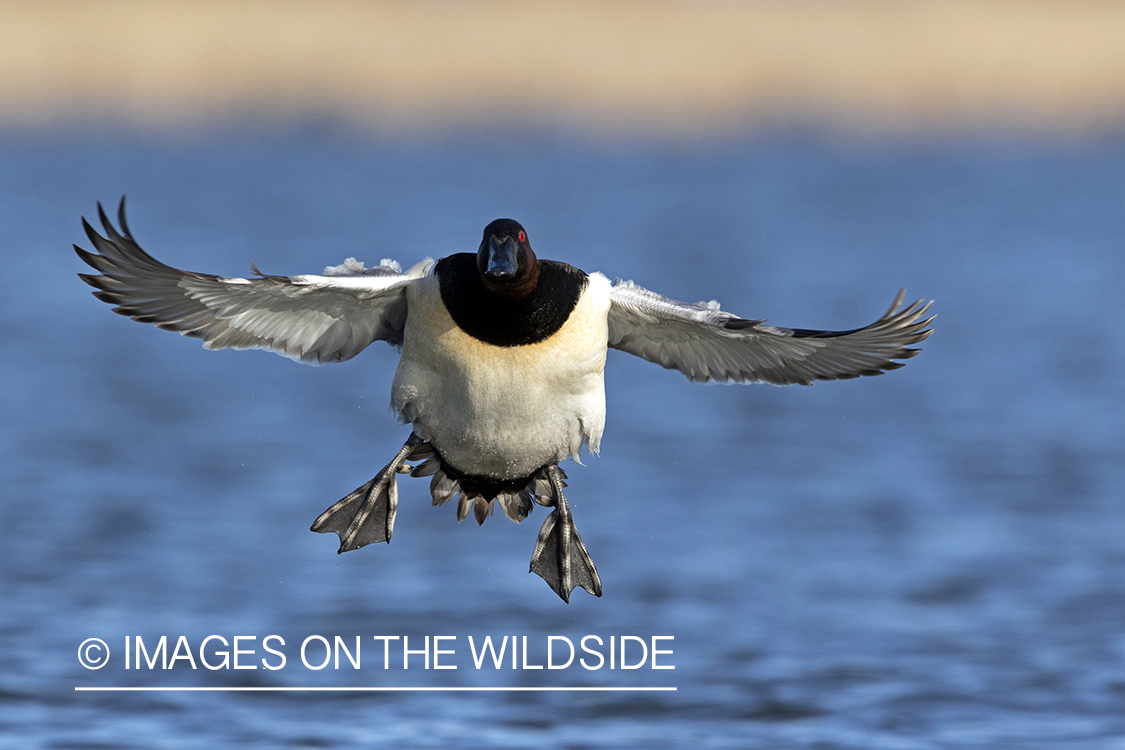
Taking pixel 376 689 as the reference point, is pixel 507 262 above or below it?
above

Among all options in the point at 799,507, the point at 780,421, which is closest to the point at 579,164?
the point at 780,421

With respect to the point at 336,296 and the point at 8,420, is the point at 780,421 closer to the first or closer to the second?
the point at 8,420

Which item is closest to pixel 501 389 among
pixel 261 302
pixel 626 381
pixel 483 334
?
pixel 483 334

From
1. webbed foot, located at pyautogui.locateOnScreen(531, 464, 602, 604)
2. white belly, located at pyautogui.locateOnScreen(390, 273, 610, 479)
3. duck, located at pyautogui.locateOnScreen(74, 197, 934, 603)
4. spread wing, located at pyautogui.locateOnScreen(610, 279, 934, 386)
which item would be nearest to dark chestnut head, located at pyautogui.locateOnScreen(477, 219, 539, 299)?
duck, located at pyautogui.locateOnScreen(74, 197, 934, 603)

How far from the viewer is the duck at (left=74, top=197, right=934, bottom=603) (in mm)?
6719

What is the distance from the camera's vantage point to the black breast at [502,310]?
6.83m

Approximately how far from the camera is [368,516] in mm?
7684

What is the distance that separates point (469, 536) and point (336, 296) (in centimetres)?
609

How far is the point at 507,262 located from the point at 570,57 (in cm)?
2615

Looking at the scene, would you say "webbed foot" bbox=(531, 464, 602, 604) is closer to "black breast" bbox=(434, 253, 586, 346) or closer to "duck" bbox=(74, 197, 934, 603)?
"duck" bbox=(74, 197, 934, 603)

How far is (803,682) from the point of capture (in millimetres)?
9625

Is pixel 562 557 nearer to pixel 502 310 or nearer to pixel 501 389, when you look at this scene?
pixel 501 389

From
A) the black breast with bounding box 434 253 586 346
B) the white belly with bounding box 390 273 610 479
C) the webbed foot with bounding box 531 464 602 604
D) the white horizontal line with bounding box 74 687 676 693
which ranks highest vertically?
the black breast with bounding box 434 253 586 346

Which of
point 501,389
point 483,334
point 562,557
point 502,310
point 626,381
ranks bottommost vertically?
point 562,557
